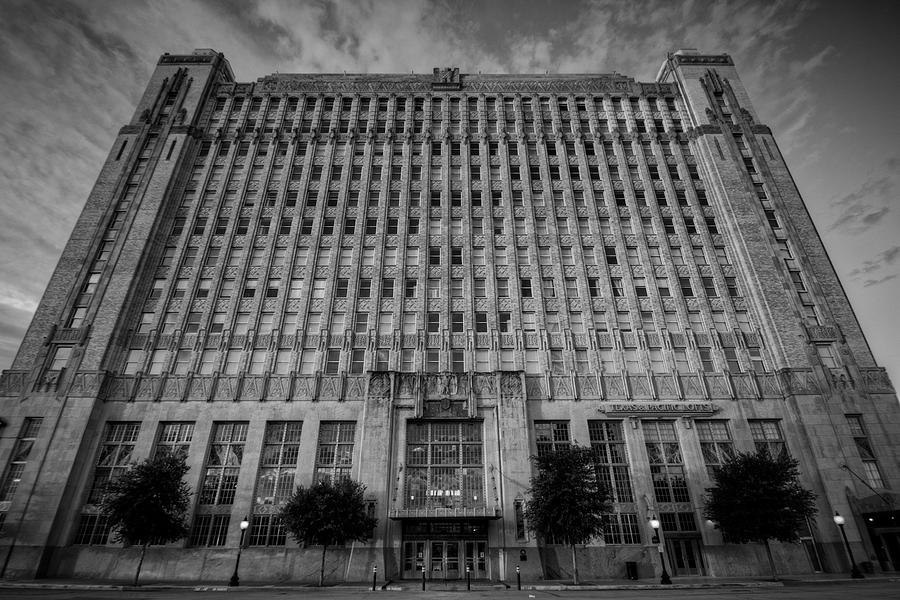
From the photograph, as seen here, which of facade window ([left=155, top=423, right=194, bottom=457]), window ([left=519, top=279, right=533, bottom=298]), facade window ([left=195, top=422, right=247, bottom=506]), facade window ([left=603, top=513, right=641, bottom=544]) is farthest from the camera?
window ([left=519, top=279, right=533, bottom=298])

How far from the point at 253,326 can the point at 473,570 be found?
86.4ft

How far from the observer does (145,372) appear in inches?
1500

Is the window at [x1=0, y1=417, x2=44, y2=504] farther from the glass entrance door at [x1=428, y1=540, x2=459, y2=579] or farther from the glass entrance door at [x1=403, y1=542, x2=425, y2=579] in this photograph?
the glass entrance door at [x1=428, y1=540, x2=459, y2=579]

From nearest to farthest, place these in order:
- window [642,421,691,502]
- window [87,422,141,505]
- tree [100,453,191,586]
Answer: tree [100,453,191,586] → window [87,422,141,505] → window [642,421,691,502]


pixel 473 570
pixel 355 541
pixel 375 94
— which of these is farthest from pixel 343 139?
pixel 473 570

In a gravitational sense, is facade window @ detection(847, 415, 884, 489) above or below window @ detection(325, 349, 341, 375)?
below

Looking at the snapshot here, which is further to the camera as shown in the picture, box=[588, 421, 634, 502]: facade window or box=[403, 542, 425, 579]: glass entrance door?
box=[588, 421, 634, 502]: facade window

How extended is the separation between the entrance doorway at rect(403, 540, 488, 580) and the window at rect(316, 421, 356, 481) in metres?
7.24

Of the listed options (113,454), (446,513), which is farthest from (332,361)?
(113,454)

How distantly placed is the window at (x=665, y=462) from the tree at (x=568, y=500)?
6.59 m

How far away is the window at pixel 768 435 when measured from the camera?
36.2 metres

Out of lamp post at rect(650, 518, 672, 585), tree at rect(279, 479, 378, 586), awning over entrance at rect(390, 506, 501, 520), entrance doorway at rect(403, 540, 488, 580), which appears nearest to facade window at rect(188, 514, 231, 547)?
tree at rect(279, 479, 378, 586)

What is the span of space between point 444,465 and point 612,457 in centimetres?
1304

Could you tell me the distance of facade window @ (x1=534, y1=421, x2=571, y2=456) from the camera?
3603 cm
